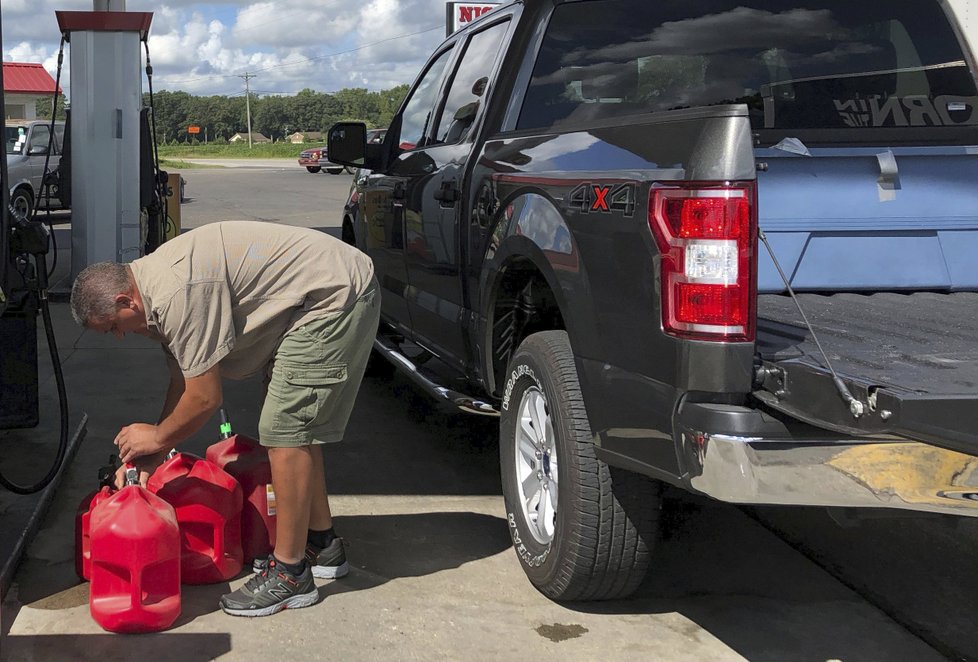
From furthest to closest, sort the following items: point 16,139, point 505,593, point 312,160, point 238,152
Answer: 1. point 238,152
2. point 312,160
3. point 16,139
4. point 505,593

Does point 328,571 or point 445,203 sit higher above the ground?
point 445,203

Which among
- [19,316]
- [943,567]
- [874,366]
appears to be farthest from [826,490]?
[19,316]

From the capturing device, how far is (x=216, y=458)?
4246mm

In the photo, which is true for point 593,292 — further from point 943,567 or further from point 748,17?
point 943,567

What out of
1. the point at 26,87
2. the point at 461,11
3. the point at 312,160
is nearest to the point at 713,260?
the point at 461,11

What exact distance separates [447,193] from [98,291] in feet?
5.96

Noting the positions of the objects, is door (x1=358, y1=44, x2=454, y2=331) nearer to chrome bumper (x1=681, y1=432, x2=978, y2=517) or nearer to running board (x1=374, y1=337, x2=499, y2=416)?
running board (x1=374, y1=337, x2=499, y2=416)

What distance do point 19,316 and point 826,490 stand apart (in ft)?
11.6

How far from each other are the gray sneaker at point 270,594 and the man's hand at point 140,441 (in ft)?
1.86

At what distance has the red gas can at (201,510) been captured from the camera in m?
3.94

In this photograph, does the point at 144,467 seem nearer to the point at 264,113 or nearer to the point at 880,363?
the point at 880,363

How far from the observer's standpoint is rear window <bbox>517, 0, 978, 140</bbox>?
4.39m

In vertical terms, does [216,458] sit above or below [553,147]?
below

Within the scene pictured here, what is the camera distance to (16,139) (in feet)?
66.5
